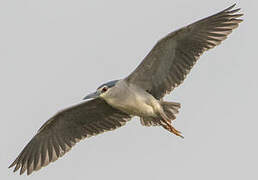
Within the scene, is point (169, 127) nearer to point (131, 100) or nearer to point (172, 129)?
point (172, 129)

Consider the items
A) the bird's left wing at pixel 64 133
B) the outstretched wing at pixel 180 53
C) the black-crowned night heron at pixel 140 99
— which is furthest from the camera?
the bird's left wing at pixel 64 133

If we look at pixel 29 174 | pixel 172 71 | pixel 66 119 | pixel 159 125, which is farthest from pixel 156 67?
pixel 29 174

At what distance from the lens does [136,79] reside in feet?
39.0

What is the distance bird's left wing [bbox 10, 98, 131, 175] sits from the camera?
1263 cm

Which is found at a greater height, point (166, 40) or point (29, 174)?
point (166, 40)

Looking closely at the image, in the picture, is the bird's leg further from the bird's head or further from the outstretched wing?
the bird's head

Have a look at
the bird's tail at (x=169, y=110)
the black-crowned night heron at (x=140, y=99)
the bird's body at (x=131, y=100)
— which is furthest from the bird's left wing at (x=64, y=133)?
the bird's body at (x=131, y=100)

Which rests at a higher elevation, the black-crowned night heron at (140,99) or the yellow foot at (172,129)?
the black-crowned night heron at (140,99)

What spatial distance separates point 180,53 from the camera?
39.6 ft

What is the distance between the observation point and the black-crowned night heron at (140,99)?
11617mm

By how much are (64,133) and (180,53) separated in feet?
9.62

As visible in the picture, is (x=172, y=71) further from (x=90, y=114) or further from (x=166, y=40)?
(x=90, y=114)

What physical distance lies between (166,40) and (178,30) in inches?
11.5

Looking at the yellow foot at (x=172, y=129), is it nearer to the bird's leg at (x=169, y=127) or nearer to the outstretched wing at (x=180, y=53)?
the bird's leg at (x=169, y=127)
